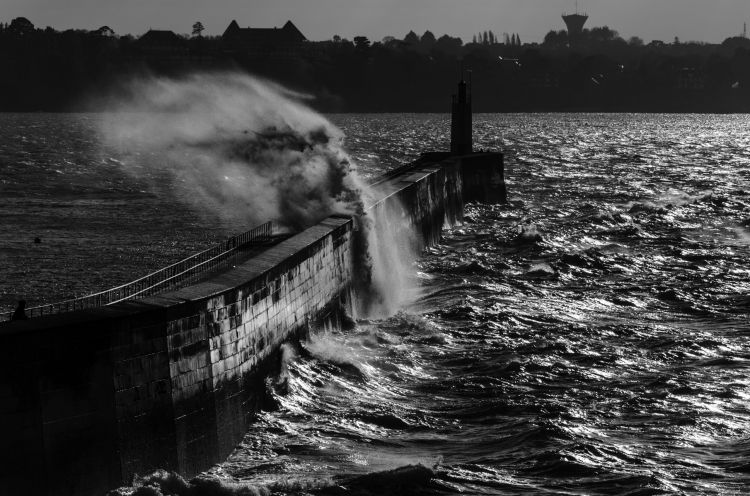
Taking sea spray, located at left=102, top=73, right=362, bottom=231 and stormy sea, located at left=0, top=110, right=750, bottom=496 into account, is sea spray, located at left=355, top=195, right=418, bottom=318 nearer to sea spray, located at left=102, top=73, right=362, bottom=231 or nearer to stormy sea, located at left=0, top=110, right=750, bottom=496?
stormy sea, located at left=0, top=110, right=750, bottom=496

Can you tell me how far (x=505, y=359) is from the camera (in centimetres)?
3028

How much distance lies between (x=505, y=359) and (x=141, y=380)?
503 inches

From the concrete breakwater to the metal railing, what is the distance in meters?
0.77

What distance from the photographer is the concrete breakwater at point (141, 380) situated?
698 inches

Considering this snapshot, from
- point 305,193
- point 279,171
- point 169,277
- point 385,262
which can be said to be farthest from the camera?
point 279,171

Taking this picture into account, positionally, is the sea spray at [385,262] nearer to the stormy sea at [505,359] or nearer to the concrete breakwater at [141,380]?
the stormy sea at [505,359]

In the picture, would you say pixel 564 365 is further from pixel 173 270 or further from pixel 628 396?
pixel 173 270

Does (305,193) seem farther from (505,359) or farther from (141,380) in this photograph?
(141,380)

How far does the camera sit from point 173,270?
2597 centimetres

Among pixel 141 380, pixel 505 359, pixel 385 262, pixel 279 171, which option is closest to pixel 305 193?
pixel 385 262

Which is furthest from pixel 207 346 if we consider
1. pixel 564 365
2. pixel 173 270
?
pixel 564 365

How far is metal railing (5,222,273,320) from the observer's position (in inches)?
884

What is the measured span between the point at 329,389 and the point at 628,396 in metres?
6.36

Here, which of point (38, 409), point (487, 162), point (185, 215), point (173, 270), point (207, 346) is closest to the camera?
point (38, 409)
